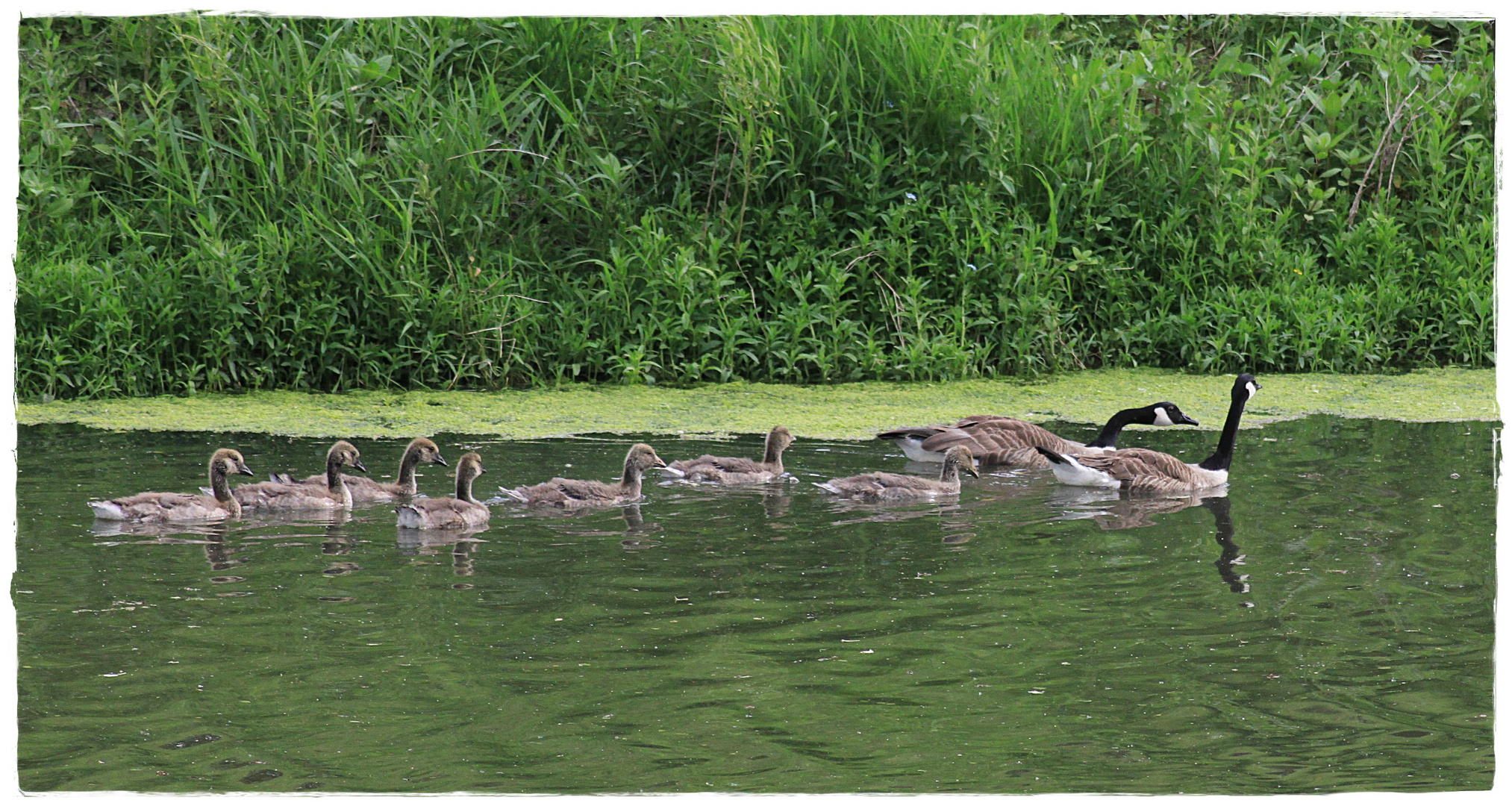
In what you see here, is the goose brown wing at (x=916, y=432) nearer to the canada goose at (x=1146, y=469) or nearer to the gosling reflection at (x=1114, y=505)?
the canada goose at (x=1146, y=469)

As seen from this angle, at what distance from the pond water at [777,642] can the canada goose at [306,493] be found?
179 mm

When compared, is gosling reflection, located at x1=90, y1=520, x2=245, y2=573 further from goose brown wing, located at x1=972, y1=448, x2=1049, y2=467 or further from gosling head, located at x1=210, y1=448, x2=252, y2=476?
goose brown wing, located at x1=972, y1=448, x2=1049, y2=467

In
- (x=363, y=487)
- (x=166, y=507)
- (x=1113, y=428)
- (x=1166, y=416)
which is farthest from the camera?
(x=1166, y=416)

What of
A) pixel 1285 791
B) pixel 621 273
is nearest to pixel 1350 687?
pixel 1285 791

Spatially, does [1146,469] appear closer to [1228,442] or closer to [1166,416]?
[1228,442]

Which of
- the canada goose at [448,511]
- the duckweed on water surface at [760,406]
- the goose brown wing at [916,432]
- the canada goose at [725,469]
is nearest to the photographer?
the canada goose at [448,511]

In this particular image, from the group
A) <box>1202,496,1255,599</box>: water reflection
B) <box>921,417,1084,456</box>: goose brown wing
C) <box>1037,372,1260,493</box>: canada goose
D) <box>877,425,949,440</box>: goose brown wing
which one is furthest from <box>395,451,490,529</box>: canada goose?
<box>1202,496,1255,599</box>: water reflection

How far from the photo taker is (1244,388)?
383 inches

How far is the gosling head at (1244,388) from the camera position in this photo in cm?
965

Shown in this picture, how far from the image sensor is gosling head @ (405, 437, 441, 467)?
892 cm

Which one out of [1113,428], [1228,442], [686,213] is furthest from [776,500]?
[686,213]

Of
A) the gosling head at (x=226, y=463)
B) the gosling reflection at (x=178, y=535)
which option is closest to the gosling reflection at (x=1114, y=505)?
the gosling reflection at (x=178, y=535)

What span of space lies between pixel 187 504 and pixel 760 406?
154 inches

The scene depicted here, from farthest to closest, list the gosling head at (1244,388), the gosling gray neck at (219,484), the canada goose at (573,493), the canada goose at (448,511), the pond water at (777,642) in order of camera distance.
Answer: the gosling head at (1244,388) < the canada goose at (573,493) < the gosling gray neck at (219,484) < the canada goose at (448,511) < the pond water at (777,642)
